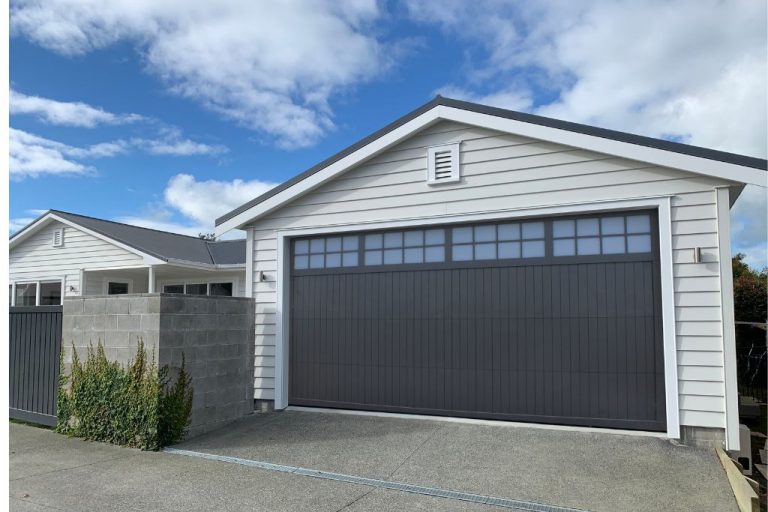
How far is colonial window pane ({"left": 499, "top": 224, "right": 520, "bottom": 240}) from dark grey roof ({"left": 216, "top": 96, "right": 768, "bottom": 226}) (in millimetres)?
1358

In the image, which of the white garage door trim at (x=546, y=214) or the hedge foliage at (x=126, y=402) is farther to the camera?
the hedge foliage at (x=126, y=402)

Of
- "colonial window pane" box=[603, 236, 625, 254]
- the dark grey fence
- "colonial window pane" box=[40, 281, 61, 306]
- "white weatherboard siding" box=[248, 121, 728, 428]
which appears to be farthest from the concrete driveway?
"colonial window pane" box=[40, 281, 61, 306]

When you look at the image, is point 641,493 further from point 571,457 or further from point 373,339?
point 373,339

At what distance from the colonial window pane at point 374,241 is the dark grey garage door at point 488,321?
23mm

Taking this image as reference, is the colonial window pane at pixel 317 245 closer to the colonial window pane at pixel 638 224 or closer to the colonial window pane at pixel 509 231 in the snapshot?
the colonial window pane at pixel 509 231

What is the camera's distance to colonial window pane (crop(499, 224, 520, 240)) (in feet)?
22.7

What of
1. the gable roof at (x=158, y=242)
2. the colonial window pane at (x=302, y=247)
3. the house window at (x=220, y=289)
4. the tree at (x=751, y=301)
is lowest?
the tree at (x=751, y=301)

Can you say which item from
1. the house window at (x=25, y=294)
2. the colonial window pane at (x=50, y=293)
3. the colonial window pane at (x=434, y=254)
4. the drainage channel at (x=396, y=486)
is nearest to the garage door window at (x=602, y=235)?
the colonial window pane at (x=434, y=254)

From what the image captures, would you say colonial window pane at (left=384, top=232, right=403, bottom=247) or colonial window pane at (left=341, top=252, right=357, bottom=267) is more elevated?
colonial window pane at (left=384, top=232, right=403, bottom=247)

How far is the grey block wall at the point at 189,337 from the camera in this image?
6672 millimetres

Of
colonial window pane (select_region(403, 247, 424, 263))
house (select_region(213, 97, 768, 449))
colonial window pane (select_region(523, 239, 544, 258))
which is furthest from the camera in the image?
colonial window pane (select_region(403, 247, 424, 263))

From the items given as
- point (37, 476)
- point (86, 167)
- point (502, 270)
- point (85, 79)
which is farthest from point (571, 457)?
point (86, 167)

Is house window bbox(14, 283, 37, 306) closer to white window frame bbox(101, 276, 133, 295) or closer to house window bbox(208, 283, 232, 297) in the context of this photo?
white window frame bbox(101, 276, 133, 295)

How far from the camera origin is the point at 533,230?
6832mm
